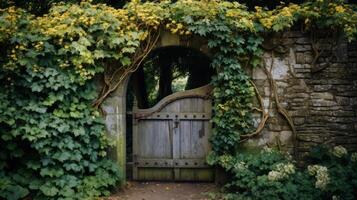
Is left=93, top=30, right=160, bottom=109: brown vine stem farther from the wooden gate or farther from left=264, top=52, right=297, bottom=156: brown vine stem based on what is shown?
left=264, top=52, right=297, bottom=156: brown vine stem

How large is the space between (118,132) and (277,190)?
2.72 meters

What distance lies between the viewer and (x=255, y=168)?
5.69 meters

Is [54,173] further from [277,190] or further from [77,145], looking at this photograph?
[277,190]

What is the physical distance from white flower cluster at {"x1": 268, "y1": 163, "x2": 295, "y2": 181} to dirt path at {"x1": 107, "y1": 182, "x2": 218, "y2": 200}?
1.17 meters

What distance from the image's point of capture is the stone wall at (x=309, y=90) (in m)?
5.92

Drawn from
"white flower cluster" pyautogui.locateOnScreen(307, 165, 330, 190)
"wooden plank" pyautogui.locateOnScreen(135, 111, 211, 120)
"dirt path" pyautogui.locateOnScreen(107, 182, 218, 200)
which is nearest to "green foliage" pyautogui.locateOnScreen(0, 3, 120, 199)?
"dirt path" pyautogui.locateOnScreen(107, 182, 218, 200)

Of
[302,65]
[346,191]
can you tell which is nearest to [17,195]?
[346,191]

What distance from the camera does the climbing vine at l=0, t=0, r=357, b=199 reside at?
17.4 feet

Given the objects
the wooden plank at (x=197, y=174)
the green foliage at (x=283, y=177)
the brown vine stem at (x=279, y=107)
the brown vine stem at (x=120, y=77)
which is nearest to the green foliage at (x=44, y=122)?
the brown vine stem at (x=120, y=77)

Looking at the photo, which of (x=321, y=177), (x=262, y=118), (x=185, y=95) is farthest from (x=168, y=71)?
(x=321, y=177)

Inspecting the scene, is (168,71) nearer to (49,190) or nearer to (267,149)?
(267,149)

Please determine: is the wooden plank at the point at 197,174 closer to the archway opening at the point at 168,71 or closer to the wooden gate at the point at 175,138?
the wooden gate at the point at 175,138

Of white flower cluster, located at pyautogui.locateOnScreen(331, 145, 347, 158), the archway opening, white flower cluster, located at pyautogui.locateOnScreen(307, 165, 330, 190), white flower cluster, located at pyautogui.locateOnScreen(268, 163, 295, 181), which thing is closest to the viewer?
Result: white flower cluster, located at pyautogui.locateOnScreen(307, 165, 330, 190)

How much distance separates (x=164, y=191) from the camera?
6.11 meters
